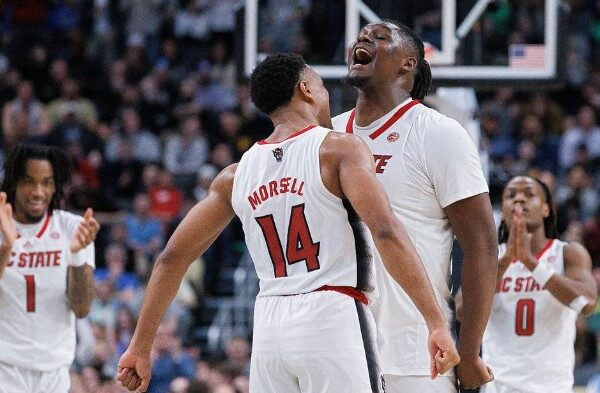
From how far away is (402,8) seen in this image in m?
9.13

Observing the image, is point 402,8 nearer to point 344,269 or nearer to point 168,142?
point 344,269

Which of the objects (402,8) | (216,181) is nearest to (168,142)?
(402,8)

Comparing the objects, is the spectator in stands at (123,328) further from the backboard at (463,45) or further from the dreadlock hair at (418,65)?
the dreadlock hair at (418,65)

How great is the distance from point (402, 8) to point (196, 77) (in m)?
8.18

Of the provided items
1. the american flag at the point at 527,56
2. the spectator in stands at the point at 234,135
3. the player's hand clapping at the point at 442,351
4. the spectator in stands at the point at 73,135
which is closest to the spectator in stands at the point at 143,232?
the spectator in stands at the point at 234,135

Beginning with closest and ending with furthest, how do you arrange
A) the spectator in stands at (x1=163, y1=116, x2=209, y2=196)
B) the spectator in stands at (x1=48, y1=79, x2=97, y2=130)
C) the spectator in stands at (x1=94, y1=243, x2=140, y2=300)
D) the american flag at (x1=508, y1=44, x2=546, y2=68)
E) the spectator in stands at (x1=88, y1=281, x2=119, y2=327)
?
the american flag at (x1=508, y1=44, x2=546, y2=68)
the spectator in stands at (x1=88, y1=281, x2=119, y2=327)
the spectator in stands at (x1=94, y1=243, x2=140, y2=300)
the spectator in stands at (x1=163, y1=116, x2=209, y2=196)
the spectator in stands at (x1=48, y1=79, x2=97, y2=130)

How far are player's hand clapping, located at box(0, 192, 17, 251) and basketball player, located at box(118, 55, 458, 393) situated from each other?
6.90ft

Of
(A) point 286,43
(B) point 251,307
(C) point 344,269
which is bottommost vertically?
(B) point 251,307

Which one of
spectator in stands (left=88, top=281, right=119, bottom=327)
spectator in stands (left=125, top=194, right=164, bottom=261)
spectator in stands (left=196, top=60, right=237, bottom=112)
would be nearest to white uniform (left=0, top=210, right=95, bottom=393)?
spectator in stands (left=88, top=281, right=119, bottom=327)

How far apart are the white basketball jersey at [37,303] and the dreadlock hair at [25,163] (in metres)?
0.22

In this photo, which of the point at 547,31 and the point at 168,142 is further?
the point at 168,142

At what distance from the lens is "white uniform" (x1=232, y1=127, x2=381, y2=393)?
4836 millimetres

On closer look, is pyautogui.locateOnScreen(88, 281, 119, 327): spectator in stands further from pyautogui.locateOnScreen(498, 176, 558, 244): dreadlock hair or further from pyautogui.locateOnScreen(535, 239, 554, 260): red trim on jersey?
pyautogui.locateOnScreen(535, 239, 554, 260): red trim on jersey

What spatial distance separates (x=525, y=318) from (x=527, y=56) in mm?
2457
